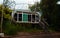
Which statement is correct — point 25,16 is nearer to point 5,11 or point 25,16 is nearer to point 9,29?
point 5,11

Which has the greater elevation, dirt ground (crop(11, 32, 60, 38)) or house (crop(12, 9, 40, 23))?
house (crop(12, 9, 40, 23))

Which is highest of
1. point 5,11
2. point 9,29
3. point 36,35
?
point 5,11

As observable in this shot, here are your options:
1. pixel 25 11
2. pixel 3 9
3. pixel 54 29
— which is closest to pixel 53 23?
pixel 54 29

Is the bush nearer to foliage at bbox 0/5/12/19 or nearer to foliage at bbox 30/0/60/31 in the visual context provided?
foliage at bbox 0/5/12/19

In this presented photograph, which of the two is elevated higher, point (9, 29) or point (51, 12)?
point (51, 12)

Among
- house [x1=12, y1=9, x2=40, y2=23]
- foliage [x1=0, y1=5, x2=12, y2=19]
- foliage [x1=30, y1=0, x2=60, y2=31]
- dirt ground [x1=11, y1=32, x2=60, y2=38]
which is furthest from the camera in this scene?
house [x1=12, y1=9, x2=40, y2=23]

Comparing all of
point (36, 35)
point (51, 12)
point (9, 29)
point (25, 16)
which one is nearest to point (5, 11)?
point (9, 29)

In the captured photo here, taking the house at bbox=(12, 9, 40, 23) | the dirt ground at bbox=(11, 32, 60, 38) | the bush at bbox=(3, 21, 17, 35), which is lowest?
the dirt ground at bbox=(11, 32, 60, 38)

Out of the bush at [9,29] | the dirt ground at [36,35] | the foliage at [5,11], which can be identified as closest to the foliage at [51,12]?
the dirt ground at [36,35]

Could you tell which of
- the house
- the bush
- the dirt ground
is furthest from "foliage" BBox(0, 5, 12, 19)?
the house

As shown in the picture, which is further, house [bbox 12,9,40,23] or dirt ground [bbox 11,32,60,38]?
house [bbox 12,9,40,23]

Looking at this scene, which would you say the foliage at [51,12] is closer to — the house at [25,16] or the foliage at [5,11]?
the house at [25,16]

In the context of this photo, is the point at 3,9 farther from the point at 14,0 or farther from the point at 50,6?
the point at 50,6

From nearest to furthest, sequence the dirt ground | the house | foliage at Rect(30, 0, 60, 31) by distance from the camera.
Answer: the dirt ground → foliage at Rect(30, 0, 60, 31) → the house
